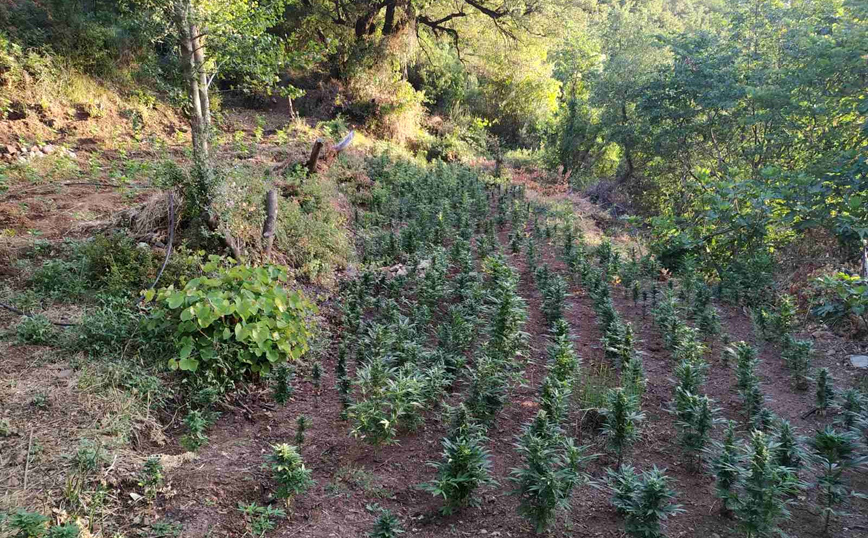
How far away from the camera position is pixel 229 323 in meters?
4.17

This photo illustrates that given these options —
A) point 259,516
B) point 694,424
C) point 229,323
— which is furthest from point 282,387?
point 694,424

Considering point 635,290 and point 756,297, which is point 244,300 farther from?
point 756,297

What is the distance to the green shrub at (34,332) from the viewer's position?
4207 millimetres

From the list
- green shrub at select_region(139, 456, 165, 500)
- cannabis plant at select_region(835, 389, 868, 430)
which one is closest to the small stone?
cannabis plant at select_region(835, 389, 868, 430)

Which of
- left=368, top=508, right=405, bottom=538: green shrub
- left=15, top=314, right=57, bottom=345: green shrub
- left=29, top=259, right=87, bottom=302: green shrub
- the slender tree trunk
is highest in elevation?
the slender tree trunk

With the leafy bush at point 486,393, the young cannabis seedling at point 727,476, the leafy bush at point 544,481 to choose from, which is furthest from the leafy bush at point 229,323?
the young cannabis seedling at point 727,476

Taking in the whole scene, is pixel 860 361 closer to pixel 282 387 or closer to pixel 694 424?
pixel 694 424

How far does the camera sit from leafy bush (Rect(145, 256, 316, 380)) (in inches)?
157

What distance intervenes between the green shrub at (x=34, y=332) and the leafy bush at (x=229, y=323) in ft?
2.88

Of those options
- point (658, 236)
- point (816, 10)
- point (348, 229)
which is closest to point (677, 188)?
point (816, 10)

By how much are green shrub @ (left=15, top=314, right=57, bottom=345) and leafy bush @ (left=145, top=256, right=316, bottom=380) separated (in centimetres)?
88

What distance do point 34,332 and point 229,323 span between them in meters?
1.64

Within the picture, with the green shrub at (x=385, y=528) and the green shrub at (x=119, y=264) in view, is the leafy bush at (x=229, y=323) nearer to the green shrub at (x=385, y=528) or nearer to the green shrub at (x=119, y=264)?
the green shrub at (x=119, y=264)

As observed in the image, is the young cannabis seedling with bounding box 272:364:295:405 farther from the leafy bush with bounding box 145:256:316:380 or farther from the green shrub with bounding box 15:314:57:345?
the green shrub with bounding box 15:314:57:345
